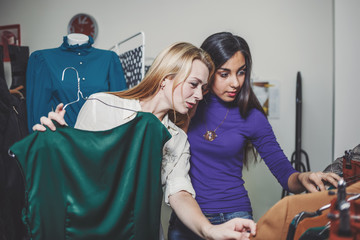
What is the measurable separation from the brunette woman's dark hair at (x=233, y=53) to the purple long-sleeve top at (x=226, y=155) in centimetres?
4

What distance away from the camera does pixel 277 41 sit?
2.72 m

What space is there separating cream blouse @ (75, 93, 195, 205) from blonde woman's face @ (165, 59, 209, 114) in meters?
0.15

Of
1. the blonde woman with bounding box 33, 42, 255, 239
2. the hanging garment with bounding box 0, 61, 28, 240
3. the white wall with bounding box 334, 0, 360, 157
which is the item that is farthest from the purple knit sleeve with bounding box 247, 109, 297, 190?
the hanging garment with bounding box 0, 61, 28, 240

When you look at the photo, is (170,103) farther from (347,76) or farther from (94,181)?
(347,76)

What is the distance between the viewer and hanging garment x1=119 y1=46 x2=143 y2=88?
6.89 feet

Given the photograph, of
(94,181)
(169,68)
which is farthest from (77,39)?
(94,181)

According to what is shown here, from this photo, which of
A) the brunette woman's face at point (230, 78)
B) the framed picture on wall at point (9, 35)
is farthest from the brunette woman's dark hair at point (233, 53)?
the framed picture on wall at point (9, 35)

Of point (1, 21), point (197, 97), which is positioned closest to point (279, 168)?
point (197, 97)

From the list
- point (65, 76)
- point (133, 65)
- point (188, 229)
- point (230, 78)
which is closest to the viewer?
point (188, 229)

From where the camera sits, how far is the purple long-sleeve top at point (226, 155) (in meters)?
1.35

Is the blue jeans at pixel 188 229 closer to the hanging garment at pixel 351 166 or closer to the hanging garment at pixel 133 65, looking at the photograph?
the hanging garment at pixel 351 166

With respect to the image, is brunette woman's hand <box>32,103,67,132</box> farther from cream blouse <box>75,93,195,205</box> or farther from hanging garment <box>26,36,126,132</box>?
hanging garment <box>26,36,126,132</box>

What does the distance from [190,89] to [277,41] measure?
5.93 feet

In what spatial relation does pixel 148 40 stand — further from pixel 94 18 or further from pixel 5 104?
pixel 5 104
